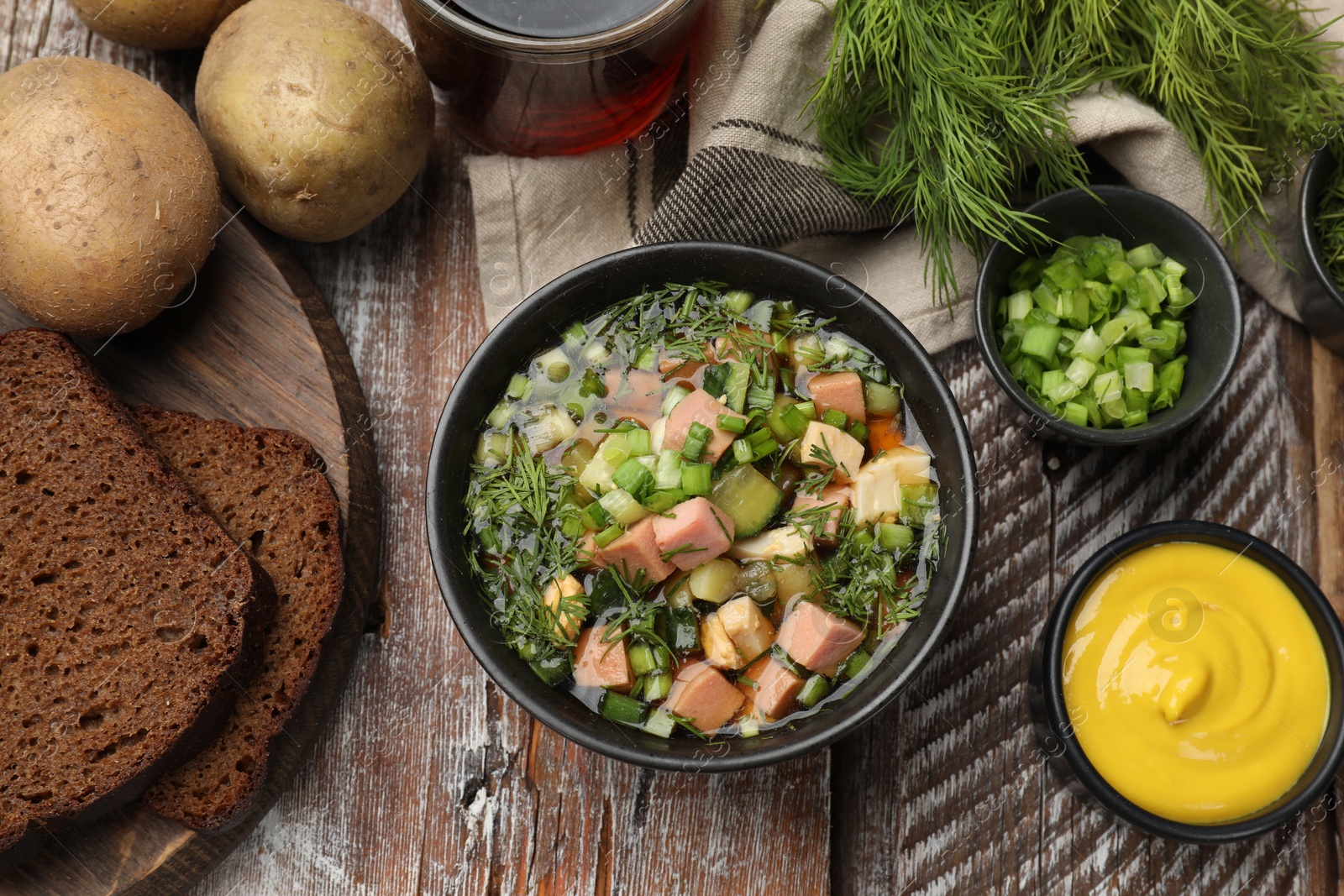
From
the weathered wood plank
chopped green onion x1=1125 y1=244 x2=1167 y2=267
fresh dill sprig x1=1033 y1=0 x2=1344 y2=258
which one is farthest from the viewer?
the weathered wood plank

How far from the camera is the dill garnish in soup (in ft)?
6.28

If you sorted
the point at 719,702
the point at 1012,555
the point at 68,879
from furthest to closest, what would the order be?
the point at 1012,555
the point at 68,879
the point at 719,702

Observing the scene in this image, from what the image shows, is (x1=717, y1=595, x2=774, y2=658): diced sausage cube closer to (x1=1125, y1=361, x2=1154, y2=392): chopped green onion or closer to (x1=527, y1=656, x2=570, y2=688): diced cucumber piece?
(x1=527, y1=656, x2=570, y2=688): diced cucumber piece

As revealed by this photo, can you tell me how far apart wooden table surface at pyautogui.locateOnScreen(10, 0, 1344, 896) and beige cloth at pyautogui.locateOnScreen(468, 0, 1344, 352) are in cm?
18

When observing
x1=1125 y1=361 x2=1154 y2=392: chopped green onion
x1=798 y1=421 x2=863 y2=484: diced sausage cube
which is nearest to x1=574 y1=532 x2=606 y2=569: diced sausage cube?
x1=798 y1=421 x2=863 y2=484: diced sausage cube

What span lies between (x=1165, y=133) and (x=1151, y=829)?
153cm

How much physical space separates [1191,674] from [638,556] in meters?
1.15

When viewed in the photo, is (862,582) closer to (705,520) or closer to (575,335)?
(705,520)

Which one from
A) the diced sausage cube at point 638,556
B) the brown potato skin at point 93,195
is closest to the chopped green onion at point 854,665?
the diced sausage cube at point 638,556

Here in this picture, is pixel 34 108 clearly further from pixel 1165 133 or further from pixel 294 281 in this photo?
pixel 1165 133

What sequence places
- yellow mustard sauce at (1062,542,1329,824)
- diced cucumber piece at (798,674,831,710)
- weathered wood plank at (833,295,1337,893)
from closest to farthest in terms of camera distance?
diced cucumber piece at (798,674,831,710), yellow mustard sauce at (1062,542,1329,824), weathered wood plank at (833,295,1337,893)

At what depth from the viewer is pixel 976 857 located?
240 cm

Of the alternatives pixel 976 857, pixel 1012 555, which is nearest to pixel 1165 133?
pixel 1012 555

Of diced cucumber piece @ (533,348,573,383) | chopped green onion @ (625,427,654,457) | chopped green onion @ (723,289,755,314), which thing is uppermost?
chopped green onion @ (723,289,755,314)
